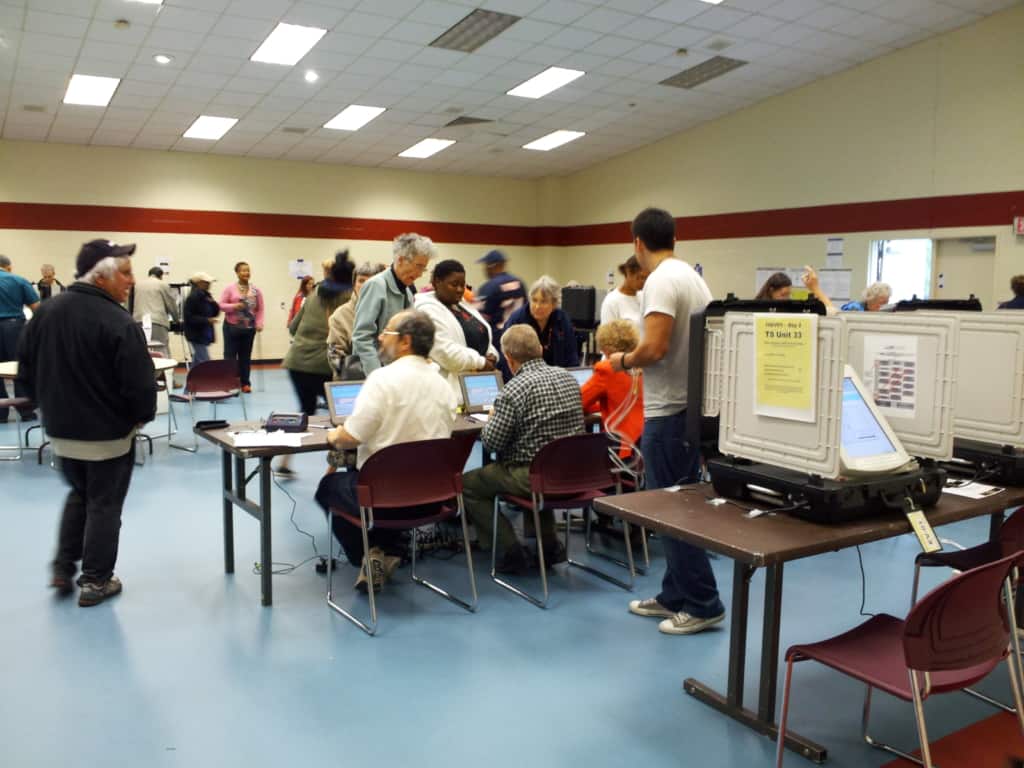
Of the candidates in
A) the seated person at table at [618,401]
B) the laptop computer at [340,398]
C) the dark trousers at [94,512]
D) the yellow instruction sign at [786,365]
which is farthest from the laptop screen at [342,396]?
the yellow instruction sign at [786,365]

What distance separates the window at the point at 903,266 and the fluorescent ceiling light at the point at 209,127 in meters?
8.43

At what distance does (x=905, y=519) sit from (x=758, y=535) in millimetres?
473

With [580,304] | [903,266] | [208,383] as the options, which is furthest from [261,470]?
[903,266]

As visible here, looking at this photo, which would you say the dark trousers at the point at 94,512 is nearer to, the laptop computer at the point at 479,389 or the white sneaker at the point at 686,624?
the laptop computer at the point at 479,389

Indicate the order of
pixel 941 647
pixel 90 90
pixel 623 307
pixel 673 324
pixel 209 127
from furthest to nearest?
pixel 209 127 → pixel 90 90 → pixel 623 307 → pixel 673 324 → pixel 941 647

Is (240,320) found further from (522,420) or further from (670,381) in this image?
(670,381)

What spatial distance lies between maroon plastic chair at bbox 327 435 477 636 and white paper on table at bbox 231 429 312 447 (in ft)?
1.15

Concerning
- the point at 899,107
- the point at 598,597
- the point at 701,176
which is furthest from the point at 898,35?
the point at 598,597

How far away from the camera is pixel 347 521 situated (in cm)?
363

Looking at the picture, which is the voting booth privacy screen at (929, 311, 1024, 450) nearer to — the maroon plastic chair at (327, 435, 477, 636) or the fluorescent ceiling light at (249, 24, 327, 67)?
the maroon plastic chair at (327, 435, 477, 636)

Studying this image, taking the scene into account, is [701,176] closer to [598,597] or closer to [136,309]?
[136,309]

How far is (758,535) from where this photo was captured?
2.10 metres

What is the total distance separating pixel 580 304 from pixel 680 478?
23.2 feet

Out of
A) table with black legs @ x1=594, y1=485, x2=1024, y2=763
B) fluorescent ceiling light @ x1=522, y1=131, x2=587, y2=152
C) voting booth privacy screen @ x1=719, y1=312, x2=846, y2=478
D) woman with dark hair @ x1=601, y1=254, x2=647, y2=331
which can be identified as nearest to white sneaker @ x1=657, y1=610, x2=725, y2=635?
table with black legs @ x1=594, y1=485, x2=1024, y2=763
